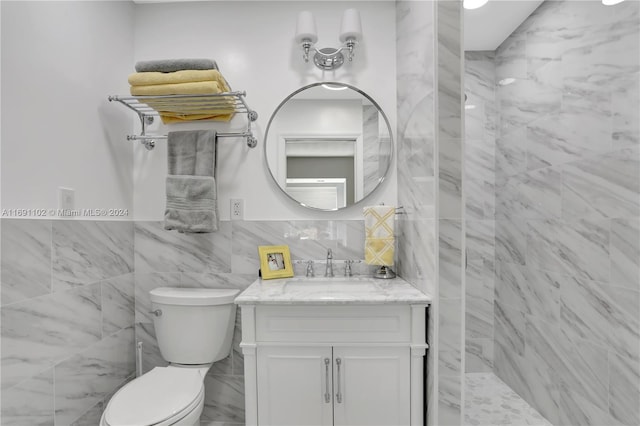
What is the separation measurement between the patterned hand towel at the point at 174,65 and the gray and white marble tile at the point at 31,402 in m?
1.38

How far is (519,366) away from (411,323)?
106cm

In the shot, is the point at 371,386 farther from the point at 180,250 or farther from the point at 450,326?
the point at 180,250

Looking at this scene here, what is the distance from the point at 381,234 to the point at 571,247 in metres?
0.88

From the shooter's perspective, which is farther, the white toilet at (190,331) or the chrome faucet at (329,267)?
the chrome faucet at (329,267)

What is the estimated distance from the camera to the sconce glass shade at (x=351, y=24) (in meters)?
1.76

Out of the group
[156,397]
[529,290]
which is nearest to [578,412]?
[529,290]

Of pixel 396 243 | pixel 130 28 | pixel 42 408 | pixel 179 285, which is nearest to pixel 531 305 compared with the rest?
pixel 396 243

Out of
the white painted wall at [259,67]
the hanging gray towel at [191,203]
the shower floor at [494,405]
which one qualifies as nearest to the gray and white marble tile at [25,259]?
the hanging gray towel at [191,203]

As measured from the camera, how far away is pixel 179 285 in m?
1.91

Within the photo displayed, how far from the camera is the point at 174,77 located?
5.25 feet

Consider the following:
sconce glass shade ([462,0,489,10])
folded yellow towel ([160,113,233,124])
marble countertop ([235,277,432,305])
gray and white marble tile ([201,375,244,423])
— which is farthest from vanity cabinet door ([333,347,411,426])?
sconce glass shade ([462,0,489,10])

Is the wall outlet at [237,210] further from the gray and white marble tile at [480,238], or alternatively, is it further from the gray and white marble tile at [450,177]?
the gray and white marble tile at [480,238]

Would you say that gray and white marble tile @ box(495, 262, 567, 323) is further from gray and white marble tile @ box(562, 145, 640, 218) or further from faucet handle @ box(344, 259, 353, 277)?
faucet handle @ box(344, 259, 353, 277)

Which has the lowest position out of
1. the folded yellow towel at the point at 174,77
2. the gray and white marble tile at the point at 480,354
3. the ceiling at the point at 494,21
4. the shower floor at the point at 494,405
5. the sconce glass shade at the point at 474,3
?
the shower floor at the point at 494,405
